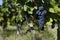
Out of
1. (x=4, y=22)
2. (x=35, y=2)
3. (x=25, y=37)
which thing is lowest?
(x=25, y=37)

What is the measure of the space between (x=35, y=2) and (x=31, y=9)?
0.22 meters

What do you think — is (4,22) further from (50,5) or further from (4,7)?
(50,5)

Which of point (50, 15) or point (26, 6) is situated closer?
point (50, 15)

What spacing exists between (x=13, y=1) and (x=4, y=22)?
2.54 feet

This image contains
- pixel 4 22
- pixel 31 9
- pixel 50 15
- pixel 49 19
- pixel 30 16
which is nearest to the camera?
pixel 50 15

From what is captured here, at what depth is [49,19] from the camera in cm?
595

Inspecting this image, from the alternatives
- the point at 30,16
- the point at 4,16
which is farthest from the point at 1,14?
the point at 30,16

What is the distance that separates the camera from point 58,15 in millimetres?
5340

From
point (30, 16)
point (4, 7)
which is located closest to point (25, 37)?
point (4, 7)

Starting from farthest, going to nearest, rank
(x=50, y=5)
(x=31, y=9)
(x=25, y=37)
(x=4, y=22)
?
(x=25, y=37) < (x=4, y=22) < (x=31, y=9) < (x=50, y=5)

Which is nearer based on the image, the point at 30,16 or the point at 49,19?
the point at 49,19

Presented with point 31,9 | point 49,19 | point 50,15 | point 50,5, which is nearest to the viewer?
point 50,5

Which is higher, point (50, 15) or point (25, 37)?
point (50, 15)

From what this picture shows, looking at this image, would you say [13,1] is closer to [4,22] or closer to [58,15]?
[4,22]
